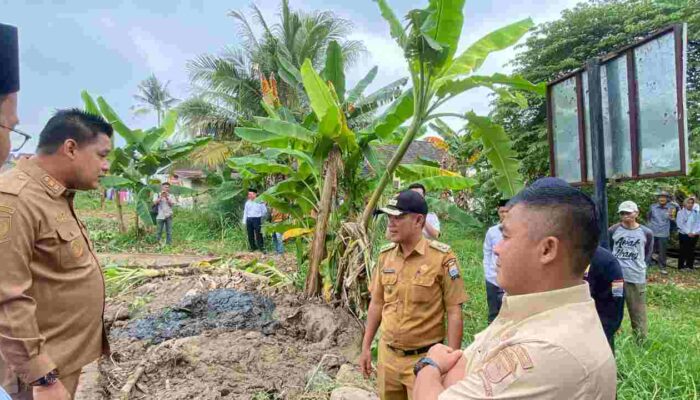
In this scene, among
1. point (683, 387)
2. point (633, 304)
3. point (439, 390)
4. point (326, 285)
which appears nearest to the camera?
point (439, 390)

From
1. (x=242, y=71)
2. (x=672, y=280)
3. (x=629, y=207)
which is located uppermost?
(x=242, y=71)

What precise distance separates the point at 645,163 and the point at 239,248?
1062cm

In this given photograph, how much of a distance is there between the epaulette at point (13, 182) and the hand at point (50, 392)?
800mm

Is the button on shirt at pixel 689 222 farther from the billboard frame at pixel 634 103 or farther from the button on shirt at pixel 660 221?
the billboard frame at pixel 634 103

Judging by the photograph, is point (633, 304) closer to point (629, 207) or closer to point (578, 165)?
point (629, 207)

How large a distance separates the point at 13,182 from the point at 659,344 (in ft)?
16.1

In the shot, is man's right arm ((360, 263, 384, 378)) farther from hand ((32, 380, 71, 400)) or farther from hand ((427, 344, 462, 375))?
hand ((32, 380, 71, 400))

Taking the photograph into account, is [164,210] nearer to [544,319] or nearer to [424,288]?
[424,288]

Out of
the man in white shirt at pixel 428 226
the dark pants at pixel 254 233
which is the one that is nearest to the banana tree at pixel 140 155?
the dark pants at pixel 254 233

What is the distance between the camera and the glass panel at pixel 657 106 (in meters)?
2.02

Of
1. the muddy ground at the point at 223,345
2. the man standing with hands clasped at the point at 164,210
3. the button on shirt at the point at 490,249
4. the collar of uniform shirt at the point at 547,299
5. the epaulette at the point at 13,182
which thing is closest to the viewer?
the collar of uniform shirt at the point at 547,299

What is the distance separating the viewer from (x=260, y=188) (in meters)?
12.8

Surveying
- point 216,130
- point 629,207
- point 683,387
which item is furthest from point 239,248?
point 683,387

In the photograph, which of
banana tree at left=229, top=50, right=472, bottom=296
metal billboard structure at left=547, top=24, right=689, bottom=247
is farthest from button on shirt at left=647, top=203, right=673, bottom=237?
metal billboard structure at left=547, top=24, right=689, bottom=247
